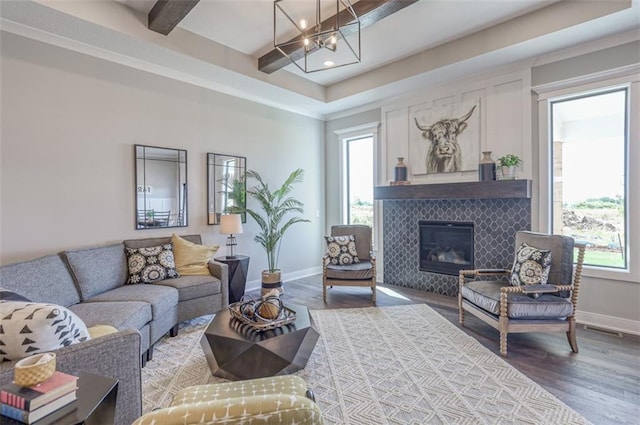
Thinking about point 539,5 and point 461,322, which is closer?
point 539,5

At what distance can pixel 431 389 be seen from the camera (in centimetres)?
228

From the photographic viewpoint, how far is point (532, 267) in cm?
299

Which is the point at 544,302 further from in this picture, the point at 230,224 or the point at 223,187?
the point at 223,187

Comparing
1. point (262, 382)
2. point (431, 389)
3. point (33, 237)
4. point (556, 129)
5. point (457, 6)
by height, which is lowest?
point (431, 389)

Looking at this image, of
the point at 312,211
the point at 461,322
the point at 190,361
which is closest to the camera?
the point at 190,361

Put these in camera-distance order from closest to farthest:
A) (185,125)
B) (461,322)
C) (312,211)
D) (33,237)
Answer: (33,237)
(461,322)
(185,125)
(312,211)

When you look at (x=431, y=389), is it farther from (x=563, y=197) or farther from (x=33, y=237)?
(x=33, y=237)

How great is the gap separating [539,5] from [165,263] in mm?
4778

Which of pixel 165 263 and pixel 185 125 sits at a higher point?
pixel 185 125

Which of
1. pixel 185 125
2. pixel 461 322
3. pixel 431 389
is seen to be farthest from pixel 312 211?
pixel 431 389

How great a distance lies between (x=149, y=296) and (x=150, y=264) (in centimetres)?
68

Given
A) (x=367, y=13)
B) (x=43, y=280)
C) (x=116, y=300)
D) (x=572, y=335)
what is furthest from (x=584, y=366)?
(x=43, y=280)

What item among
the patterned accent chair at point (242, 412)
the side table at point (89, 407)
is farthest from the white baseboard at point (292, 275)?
the patterned accent chair at point (242, 412)

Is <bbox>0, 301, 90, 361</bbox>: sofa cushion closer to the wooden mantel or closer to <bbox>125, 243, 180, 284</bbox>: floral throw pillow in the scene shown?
<bbox>125, 243, 180, 284</bbox>: floral throw pillow
